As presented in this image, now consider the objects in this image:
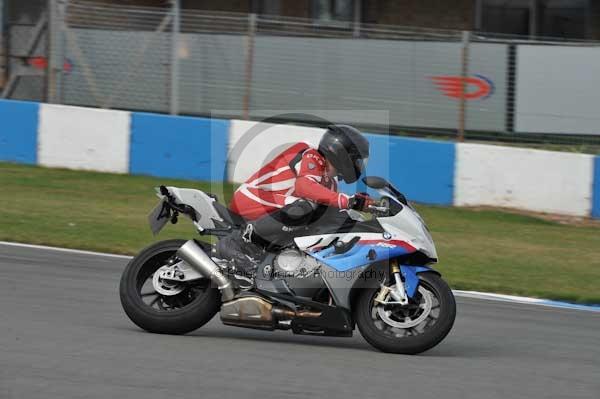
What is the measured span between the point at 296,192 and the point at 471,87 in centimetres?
796

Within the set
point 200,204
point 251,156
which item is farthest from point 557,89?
point 200,204

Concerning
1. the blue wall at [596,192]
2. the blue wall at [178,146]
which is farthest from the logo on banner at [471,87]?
the blue wall at [178,146]

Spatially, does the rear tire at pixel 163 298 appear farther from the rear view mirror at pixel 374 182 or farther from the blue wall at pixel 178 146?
the blue wall at pixel 178 146

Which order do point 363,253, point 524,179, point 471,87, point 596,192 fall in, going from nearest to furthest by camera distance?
point 363,253 < point 596,192 < point 524,179 < point 471,87

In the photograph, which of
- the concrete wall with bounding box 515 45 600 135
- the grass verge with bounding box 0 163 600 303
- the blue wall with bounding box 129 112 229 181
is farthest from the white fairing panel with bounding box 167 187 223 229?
the concrete wall with bounding box 515 45 600 135

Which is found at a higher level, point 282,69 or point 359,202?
point 282,69

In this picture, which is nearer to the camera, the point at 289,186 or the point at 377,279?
the point at 377,279

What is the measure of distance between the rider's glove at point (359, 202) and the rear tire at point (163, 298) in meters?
1.07

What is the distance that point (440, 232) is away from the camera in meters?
12.1

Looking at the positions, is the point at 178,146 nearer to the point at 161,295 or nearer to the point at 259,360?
the point at 161,295

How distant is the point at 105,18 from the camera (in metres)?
16.0

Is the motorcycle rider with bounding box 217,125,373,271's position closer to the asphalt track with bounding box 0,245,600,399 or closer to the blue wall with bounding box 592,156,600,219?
the asphalt track with bounding box 0,245,600,399

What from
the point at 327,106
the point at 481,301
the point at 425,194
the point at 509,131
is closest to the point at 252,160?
the point at 327,106

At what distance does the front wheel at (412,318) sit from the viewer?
243 inches
